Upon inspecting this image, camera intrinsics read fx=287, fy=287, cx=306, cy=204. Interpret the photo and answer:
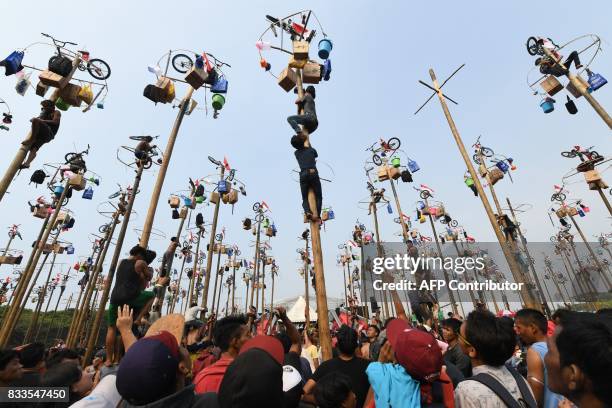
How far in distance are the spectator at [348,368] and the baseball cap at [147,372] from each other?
1.62 meters

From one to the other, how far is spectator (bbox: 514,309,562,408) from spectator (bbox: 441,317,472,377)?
0.95 m

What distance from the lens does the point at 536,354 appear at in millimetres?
2637

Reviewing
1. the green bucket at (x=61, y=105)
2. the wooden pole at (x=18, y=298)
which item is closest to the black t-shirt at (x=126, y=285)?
the green bucket at (x=61, y=105)

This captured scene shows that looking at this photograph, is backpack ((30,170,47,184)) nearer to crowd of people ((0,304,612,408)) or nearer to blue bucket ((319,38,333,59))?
crowd of people ((0,304,612,408))

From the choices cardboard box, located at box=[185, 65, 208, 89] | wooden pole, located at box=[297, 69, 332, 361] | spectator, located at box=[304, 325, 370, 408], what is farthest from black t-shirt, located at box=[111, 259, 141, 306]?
cardboard box, located at box=[185, 65, 208, 89]

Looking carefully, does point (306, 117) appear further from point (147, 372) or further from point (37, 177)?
point (37, 177)

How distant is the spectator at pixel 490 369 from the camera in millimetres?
2139

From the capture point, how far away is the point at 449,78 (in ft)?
34.6

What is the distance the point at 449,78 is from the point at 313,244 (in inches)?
371

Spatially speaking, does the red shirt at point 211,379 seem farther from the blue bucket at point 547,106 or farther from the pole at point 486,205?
the blue bucket at point 547,106

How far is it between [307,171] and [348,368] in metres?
3.06

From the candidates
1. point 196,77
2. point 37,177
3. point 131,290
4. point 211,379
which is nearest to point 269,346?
point 211,379

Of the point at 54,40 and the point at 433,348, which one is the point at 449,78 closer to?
the point at 433,348

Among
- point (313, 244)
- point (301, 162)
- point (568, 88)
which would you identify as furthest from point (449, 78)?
point (313, 244)
